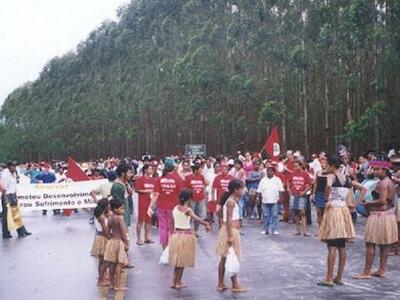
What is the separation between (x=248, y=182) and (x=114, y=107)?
63.9m

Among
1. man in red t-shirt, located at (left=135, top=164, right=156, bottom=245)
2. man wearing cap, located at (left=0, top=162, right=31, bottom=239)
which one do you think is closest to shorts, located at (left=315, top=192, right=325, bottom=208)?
man in red t-shirt, located at (left=135, top=164, right=156, bottom=245)

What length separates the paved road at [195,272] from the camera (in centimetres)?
927

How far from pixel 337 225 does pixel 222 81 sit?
1680 inches

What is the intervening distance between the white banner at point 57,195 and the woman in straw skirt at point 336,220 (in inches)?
464

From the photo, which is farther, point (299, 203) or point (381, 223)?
point (299, 203)

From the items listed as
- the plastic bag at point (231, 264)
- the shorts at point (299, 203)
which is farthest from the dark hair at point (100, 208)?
the shorts at point (299, 203)

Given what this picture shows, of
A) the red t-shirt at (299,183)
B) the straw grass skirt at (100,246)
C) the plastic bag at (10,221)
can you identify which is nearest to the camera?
the straw grass skirt at (100,246)

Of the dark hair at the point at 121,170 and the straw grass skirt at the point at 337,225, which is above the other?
the dark hair at the point at 121,170

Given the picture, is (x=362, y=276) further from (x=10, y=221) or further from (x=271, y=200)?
(x=10, y=221)

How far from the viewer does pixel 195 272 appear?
10930 millimetres

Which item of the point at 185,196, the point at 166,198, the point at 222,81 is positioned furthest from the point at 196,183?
the point at 222,81

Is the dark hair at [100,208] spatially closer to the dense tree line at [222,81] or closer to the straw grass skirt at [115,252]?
the straw grass skirt at [115,252]

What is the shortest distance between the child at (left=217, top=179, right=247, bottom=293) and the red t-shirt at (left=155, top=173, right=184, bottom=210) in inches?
127

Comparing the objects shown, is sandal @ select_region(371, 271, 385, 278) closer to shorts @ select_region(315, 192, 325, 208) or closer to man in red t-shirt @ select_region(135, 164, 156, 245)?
shorts @ select_region(315, 192, 325, 208)
